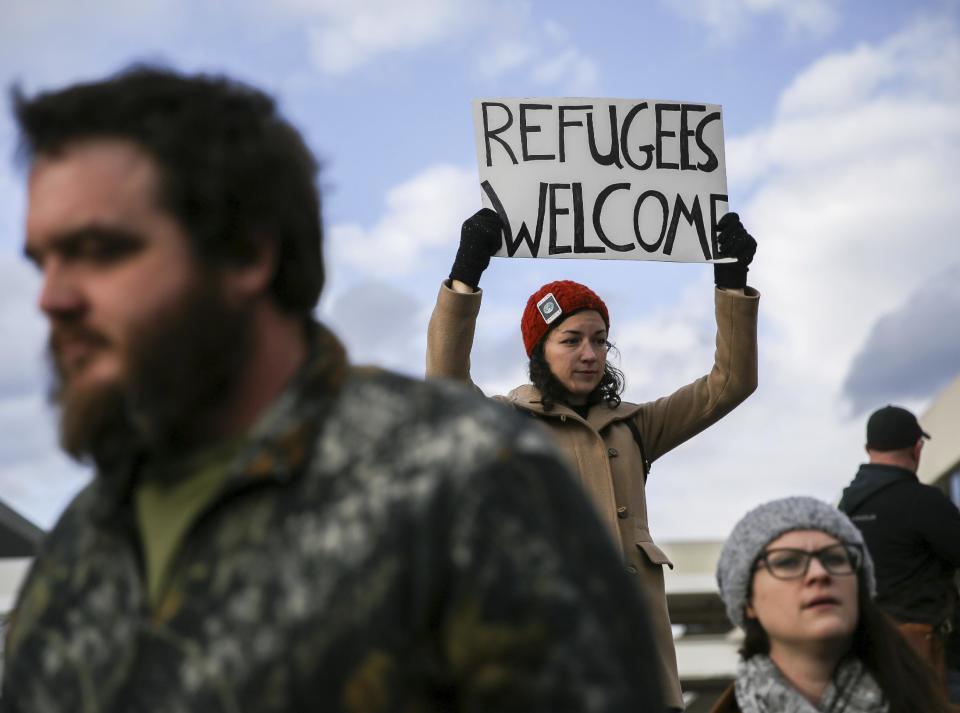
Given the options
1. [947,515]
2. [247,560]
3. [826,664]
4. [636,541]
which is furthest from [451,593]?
[947,515]

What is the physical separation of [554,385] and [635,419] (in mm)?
297

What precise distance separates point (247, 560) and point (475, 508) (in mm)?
240

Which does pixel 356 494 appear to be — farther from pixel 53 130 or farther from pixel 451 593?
pixel 53 130

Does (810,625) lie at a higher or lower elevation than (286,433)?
lower

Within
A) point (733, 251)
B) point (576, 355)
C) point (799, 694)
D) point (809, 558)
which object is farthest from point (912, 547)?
point (799, 694)

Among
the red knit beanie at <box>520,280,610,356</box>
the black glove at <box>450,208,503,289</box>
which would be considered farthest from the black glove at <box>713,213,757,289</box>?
the black glove at <box>450,208,503,289</box>

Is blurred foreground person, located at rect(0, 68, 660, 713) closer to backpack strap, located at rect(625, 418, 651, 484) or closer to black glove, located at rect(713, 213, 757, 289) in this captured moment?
backpack strap, located at rect(625, 418, 651, 484)

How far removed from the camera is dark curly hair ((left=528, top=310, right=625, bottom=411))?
16.9 ft

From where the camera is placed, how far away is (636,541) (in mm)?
4934

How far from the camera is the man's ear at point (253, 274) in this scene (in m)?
1.70

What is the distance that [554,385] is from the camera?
16.9 feet

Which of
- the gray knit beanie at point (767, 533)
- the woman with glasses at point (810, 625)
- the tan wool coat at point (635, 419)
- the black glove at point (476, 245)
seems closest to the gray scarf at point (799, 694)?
the woman with glasses at point (810, 625)

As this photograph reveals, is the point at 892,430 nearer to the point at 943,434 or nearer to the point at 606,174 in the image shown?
the point at 606,174

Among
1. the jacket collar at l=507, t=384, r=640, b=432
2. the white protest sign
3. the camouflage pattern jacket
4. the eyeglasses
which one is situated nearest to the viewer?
the camouflage pattern jacket
